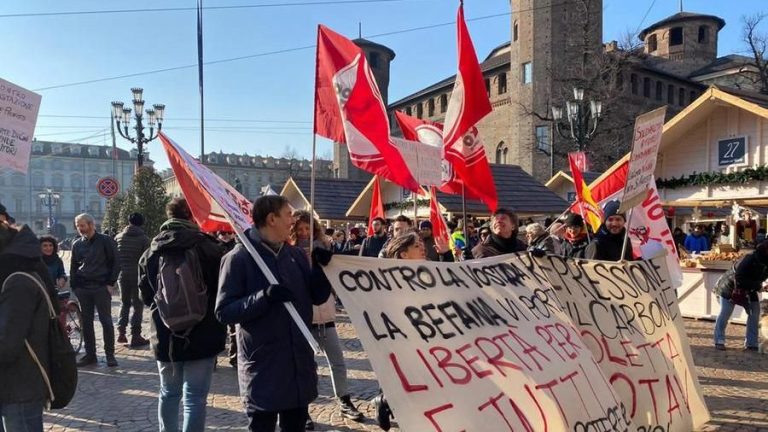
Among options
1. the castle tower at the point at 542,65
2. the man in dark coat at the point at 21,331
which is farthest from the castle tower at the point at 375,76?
the man in dark coat at the point at 21,331

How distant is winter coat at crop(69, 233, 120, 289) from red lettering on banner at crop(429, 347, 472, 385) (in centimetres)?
573

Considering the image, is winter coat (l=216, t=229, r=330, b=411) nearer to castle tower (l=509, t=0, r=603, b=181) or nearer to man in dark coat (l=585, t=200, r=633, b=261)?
man in dark coat (l=585, t=200, r=633, b=261)

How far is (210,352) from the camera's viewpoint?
3875mm

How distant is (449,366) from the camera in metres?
3.08

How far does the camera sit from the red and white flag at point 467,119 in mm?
5832

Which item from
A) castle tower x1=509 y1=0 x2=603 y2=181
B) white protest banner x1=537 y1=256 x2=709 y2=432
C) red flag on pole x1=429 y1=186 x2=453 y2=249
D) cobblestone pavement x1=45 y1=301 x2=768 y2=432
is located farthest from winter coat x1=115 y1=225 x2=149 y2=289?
castle tower x1=509 y1=0 x2=603 y2=181

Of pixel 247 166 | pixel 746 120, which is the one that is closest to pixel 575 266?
pixel 746 120

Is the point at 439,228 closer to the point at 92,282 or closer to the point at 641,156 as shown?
the point at 641,156

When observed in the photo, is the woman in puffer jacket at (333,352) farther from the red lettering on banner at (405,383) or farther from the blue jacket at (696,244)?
the blue jacket at (696,244)

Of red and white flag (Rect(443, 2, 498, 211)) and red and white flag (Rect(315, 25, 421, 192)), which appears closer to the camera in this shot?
red and white flag (Rect(315, 25, 421, 192))

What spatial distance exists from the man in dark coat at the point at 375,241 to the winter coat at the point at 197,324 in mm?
4953

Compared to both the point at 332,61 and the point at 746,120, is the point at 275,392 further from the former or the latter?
the point at 746,120

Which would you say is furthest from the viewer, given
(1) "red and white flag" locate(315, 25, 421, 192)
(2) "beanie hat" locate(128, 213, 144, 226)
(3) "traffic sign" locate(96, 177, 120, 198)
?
(3) "traffic sign" locate(96, 177, 120, 198)

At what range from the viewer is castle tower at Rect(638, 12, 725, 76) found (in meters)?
68.9
